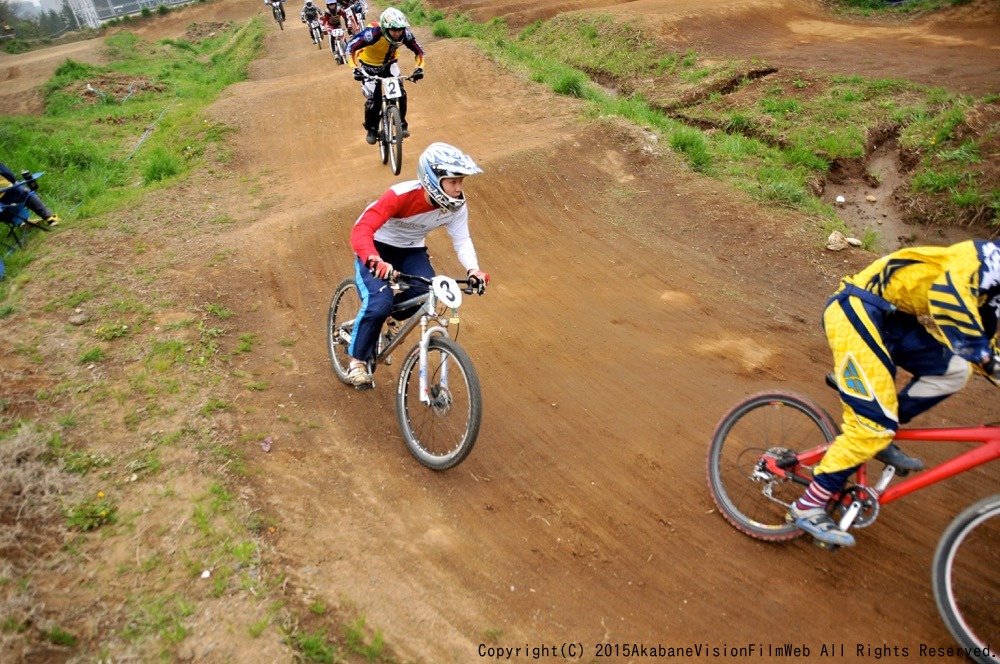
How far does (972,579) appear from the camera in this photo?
3555 mm

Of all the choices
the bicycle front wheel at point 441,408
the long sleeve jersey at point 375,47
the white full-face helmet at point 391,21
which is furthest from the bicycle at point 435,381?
the long sleeve jersey at point 375,47

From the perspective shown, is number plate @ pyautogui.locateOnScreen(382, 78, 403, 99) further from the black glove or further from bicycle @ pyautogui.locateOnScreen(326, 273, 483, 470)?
the black glove

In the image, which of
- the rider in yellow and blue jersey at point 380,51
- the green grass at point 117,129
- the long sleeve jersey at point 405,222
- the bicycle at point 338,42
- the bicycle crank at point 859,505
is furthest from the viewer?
the bicycle at point 338,42

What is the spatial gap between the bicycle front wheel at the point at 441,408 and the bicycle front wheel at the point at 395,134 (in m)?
5.82

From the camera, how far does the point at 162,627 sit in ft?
10.5

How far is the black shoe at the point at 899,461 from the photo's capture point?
3.47 meters

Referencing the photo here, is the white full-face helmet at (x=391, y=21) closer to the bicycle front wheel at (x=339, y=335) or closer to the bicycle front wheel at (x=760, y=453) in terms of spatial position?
the bicycle front wheel at (x=339, y=335)

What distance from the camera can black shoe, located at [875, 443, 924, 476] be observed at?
3.47 metres

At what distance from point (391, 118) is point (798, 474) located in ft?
26.5

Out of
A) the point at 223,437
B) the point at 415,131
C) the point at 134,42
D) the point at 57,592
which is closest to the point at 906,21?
the point at 415,131

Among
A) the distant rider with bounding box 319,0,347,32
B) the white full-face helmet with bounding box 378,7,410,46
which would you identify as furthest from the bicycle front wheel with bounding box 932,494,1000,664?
the distant rider with bounding box 319,0,347,32

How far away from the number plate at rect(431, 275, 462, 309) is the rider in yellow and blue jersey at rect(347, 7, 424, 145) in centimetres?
610

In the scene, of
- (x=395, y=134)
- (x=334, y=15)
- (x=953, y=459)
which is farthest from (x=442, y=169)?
(x=334, y=15)

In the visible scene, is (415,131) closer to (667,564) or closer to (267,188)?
(267,188)
